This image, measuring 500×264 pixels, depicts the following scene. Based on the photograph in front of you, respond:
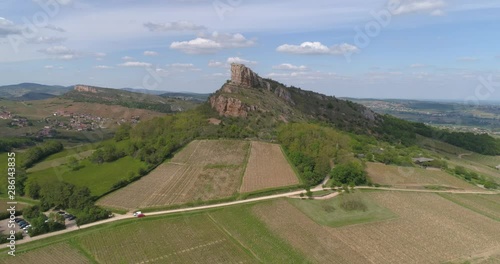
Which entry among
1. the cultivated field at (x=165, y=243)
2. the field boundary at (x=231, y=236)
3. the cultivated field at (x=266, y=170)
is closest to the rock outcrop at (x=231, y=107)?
the cultivated field at (x=266, y=170)

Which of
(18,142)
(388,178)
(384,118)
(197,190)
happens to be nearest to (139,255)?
(197,190)

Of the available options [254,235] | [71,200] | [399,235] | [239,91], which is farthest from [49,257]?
[239,91]

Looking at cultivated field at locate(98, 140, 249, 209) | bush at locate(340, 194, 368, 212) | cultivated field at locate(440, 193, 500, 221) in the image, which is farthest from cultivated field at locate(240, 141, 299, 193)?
cultivated field at locate(440, 193, 500, 221)

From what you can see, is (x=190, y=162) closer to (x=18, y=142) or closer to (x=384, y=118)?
(x=18, y=142)

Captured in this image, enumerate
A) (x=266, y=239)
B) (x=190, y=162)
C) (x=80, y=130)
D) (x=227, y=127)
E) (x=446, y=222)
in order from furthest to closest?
(x=80, y=130)
(x=227, y=127)
(x=190, y=162)
(x=446, y=222)
(x=266, y=239)

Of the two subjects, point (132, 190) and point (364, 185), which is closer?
point (132, 190)

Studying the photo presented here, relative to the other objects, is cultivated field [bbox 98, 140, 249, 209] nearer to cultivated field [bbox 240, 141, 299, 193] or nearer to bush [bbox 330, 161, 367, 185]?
cultivated field [bbox 240, 141, 299, 193]
